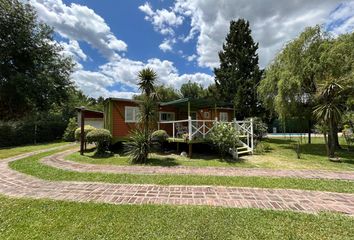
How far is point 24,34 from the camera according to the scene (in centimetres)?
1959

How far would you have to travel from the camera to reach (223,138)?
10.5 meters

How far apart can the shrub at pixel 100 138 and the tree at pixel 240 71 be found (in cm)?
1430

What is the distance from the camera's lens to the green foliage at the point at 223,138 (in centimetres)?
1058

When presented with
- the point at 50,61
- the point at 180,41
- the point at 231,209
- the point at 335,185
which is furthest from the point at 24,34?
the point at 335,185

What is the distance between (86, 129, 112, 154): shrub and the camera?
1097 centimetres

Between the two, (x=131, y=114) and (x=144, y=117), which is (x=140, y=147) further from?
(x=131, y=114)

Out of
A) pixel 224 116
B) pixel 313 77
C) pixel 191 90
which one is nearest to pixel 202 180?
pixel 313 77

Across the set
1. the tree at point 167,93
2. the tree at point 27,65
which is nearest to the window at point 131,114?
the tree at point 27,65

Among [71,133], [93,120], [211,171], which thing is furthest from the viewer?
[71,133]

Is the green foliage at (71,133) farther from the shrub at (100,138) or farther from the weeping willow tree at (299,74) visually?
the weeping willow tree at (299,74)

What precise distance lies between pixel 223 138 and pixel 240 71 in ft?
46.4

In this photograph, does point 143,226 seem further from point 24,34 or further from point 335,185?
point 24,34

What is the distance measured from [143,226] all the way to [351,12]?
53.1 feet

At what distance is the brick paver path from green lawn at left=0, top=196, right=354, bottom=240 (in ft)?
1.31
